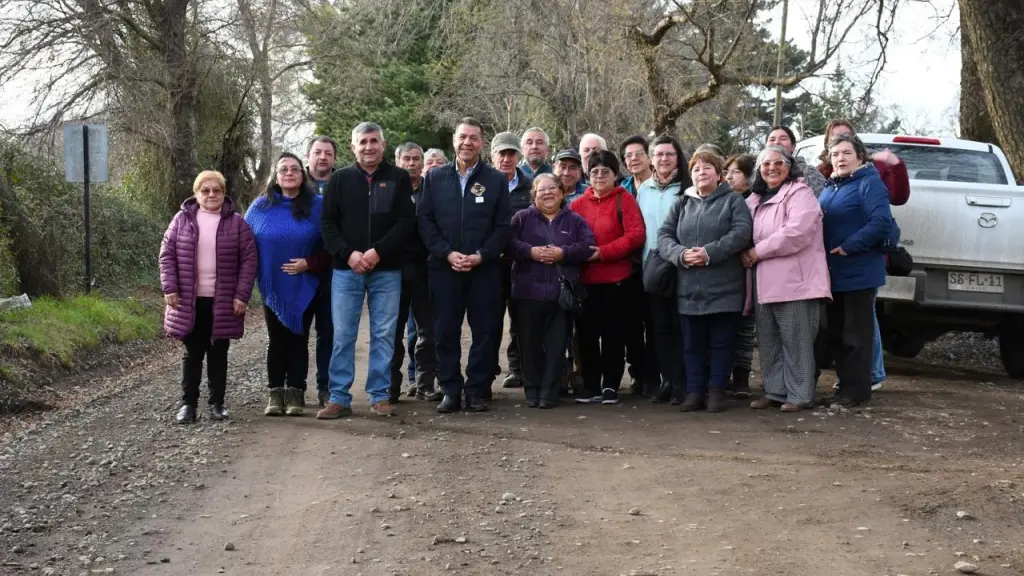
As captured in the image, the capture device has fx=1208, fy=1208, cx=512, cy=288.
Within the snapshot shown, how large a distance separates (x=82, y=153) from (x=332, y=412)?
9.81m

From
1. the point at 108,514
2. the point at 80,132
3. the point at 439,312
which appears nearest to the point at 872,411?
the point at 439,312

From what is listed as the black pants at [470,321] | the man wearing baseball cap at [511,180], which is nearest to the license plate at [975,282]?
the man wearing baseball cap at [511,180]

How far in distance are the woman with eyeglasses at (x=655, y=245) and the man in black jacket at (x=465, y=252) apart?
1242mm

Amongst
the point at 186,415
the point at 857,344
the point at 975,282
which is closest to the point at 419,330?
the point at 186,415

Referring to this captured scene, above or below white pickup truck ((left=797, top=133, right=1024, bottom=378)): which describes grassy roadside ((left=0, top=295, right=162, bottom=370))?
below

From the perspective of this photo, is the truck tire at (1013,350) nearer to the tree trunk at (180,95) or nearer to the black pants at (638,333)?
the black pants at (638,333)

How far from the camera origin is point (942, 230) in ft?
35.9

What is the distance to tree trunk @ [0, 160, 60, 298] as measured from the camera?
1515 centimetres

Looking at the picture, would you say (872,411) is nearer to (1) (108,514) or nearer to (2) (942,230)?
(2) (942,230)

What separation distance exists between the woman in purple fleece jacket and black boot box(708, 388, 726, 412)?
1.26 m

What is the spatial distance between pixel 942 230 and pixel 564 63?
18589 millimetres

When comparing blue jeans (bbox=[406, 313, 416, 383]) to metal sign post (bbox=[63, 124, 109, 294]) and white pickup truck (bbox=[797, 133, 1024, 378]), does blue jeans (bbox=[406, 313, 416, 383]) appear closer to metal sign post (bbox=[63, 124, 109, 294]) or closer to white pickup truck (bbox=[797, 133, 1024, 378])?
white pickup truck (bbox=[797, 133, 1024, 378])

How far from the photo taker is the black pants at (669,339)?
9930 mm

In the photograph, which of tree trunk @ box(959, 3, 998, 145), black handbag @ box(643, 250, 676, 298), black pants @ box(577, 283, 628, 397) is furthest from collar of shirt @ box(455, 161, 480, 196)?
tree trunk @ box(959, 3, 998, 145)
